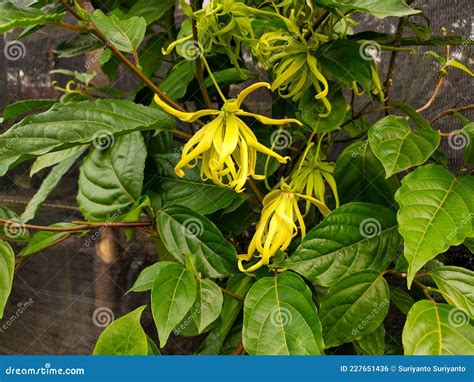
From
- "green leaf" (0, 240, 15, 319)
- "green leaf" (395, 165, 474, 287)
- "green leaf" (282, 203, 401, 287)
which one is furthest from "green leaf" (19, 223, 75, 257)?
"green leaf" (395, 165, 474, 287)

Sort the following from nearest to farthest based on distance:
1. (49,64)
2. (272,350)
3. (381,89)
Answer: (272,350), (381,89), (49,64)

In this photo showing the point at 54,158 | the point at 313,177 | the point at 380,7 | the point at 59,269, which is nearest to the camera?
the point at 380,7

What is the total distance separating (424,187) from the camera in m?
0.46

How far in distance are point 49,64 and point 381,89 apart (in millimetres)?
783

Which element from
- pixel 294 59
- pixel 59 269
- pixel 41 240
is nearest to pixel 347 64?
pixel 294 59

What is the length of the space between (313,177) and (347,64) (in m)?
0.12

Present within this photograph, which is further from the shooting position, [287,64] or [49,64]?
[49,64]

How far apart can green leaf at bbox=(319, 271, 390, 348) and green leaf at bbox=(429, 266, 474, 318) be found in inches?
2.0

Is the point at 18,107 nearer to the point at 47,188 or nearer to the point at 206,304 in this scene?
the point at 47,188

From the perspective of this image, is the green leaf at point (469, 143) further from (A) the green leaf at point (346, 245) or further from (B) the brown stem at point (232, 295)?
(B) the brown stem at point (232, 295)

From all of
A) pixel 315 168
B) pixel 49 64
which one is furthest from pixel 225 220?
pixel 49 64

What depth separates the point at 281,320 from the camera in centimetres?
46

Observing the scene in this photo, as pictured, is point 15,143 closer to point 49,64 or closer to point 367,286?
point 367,286

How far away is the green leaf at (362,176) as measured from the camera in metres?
0.54
